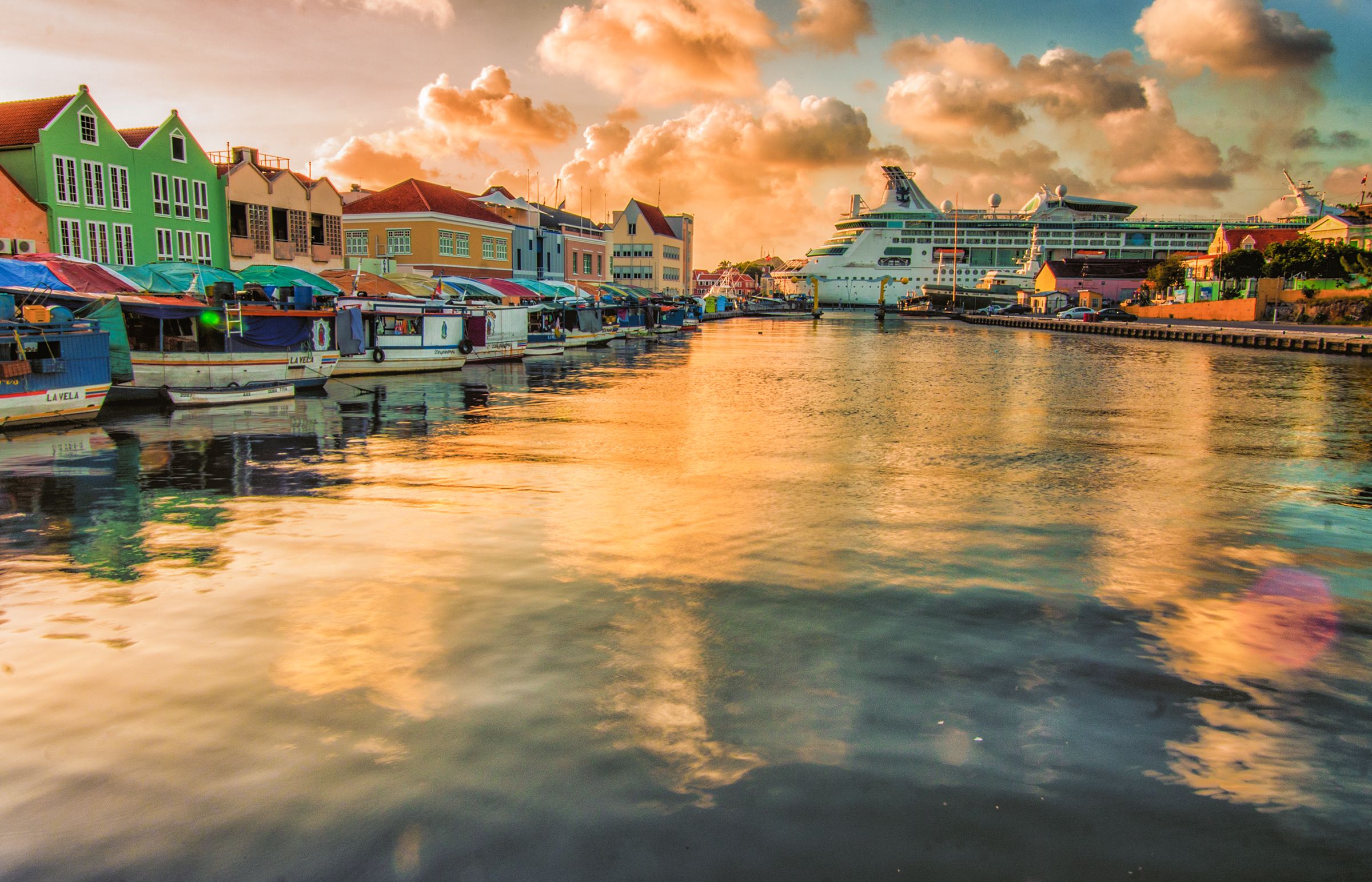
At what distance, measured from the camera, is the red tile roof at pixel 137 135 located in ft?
125

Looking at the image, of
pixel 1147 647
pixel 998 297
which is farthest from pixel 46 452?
pixel 998 297

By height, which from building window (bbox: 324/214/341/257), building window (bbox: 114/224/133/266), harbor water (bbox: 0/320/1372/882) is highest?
building window (bbox: 324/214/341/257)

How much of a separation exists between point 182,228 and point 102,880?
4211 centimetres

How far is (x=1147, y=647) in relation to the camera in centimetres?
779

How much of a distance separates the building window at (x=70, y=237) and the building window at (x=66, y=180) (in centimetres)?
80

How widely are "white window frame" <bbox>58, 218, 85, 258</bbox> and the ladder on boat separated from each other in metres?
14.2

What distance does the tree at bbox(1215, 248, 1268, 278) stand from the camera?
8056 cm

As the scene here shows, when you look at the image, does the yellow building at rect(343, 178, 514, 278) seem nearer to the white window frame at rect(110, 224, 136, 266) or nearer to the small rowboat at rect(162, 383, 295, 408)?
the white window frame at rect(110, 224, 136, 266)

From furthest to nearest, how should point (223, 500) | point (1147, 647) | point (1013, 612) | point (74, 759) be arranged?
point (223, 500)
point (1013, 612)
point (1147, 647)
point (74, 759)

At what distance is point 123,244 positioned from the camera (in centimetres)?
3650

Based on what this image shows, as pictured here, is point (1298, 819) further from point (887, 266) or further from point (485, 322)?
point (887, 266)

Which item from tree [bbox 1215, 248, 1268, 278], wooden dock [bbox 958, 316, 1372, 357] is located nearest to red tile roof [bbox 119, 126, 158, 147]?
wooden dock [bbox 958, 316, 1372, 357]

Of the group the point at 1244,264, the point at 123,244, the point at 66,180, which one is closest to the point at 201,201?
the point at 123,244

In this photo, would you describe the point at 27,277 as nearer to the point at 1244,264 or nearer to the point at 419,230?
the point at 419,230
